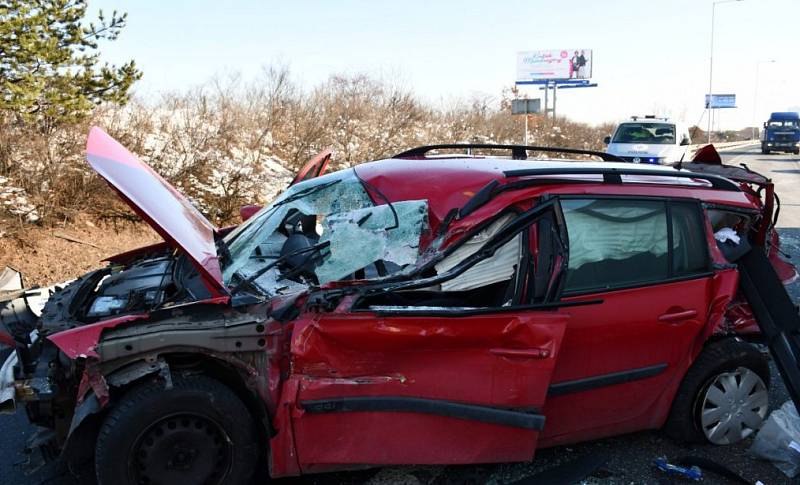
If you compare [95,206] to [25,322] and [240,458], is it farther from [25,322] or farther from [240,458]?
[240,458]

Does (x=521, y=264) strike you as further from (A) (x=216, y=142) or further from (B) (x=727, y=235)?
(A) (x=216, y=142)

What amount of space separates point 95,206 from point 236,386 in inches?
306

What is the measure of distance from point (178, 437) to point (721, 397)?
9.67 feet

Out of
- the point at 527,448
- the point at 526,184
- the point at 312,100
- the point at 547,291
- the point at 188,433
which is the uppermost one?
the point at 312,100

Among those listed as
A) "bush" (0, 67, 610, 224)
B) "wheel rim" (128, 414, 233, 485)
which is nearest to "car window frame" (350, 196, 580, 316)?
"wheel rim" (128, 414, 233, 485)

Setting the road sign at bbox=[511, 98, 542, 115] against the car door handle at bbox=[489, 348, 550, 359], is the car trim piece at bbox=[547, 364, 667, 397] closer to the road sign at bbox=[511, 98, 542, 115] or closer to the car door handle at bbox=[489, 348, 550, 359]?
the car door handle at bbox=[489, 348, 550, 359]

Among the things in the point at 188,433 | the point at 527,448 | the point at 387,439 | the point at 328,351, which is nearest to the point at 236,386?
the point at 188,433

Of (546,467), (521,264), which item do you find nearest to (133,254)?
(521,264)

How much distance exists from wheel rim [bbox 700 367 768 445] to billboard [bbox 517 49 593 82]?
51.5 meters

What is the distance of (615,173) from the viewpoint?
3.35 meters

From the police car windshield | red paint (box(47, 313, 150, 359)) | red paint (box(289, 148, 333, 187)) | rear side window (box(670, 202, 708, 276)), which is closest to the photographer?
red paint (box(47, 313, 150, 359))

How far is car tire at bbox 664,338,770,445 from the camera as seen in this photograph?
11.4ft

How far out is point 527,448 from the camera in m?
2.85

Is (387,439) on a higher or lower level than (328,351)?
lower
